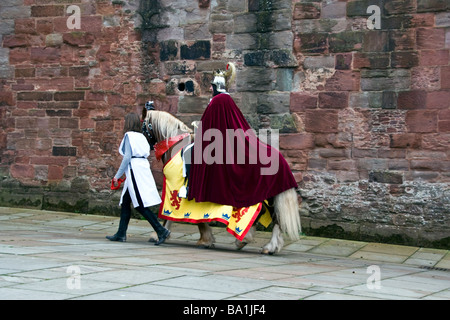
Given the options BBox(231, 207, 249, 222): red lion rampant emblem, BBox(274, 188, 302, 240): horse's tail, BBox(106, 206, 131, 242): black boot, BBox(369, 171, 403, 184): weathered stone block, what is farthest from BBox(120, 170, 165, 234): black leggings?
BBox(369, 171, 403, 184): weathered stone block

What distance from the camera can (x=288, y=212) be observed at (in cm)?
786

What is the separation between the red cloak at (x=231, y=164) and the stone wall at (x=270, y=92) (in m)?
2.26

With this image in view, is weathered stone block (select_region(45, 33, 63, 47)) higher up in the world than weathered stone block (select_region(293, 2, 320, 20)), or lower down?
lower down

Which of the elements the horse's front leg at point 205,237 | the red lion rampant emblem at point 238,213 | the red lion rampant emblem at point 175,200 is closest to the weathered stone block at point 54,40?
the red lion rampant emblem at point 175,200

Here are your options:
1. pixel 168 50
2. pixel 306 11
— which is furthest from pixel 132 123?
pixel 306 11

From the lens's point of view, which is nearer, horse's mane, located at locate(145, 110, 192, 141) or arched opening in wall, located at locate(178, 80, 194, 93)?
horse's mane, located at locate(145, 110, 192, 141)

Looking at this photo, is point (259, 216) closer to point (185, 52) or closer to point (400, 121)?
point (400, 121)

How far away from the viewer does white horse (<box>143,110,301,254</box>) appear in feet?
25.8

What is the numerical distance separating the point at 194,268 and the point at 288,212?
6.62ft

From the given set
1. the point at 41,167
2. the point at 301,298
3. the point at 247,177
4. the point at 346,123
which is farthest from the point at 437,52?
the point at 41,167

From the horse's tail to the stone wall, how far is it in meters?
2.19

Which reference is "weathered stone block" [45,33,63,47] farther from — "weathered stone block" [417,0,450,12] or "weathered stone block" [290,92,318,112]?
"weathered stone block" [417,0,450,12]

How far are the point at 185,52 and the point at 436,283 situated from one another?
583 centimetres

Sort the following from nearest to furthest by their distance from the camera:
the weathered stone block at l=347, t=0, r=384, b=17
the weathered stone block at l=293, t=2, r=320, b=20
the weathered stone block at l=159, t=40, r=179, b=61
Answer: the weathered stone block at l=347, t=0, r=384, b=17 → the weathered stone block at l=293, t=2, r=320, b=20 → the weathered stone block at l=159, t=40, r=179, b=61
